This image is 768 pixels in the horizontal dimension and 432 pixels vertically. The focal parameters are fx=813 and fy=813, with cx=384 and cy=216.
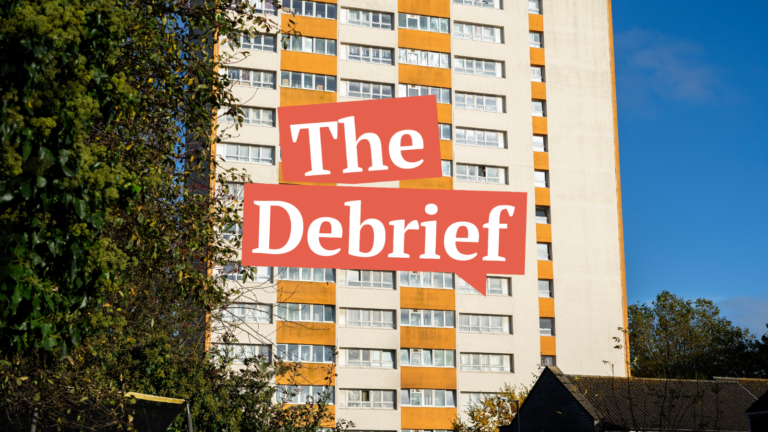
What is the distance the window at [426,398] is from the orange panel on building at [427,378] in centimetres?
41

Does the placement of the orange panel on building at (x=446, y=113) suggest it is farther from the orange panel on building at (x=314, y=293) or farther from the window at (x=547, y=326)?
the window at (x=547, y=326)

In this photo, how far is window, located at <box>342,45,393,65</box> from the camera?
58.6m

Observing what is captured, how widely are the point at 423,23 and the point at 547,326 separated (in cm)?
2399

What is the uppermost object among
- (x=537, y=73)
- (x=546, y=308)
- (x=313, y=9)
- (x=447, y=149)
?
(x=313, y=9)

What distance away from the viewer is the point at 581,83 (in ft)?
208

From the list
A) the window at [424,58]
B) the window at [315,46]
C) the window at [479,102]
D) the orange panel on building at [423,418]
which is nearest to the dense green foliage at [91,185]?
the orange panel on building at [423,418]

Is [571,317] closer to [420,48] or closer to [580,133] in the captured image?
[580,133]

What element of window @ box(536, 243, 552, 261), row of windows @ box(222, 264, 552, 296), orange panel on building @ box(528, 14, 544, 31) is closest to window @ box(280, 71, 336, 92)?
row of windows @ box(222, 264, 552, 296)

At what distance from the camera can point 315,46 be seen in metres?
57.5

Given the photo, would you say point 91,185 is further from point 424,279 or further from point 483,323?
point 483,323

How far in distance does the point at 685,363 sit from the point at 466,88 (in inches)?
1201

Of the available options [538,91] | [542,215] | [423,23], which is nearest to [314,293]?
Result: [542,215]

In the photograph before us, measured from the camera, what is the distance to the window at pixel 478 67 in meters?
60.9

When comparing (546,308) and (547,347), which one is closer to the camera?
(547,347)
